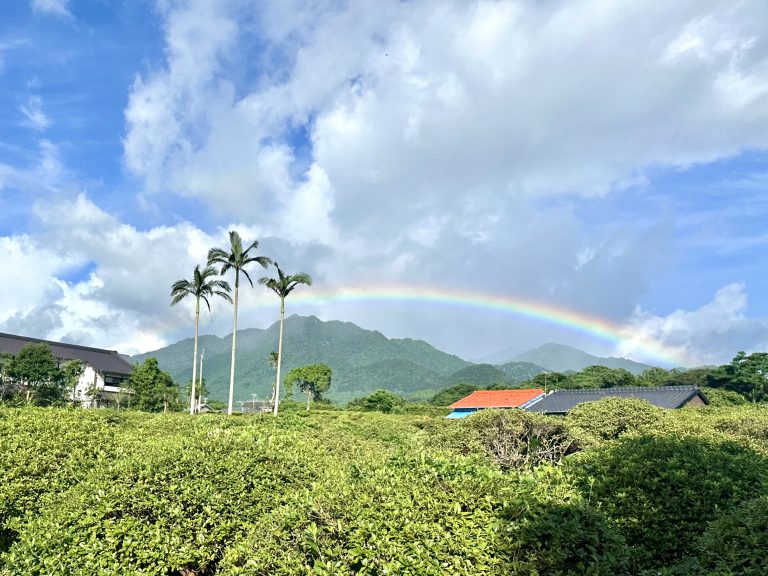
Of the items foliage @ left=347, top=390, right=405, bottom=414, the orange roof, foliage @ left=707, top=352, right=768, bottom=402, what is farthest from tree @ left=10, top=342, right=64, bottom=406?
foliage @ left=707, top=352, right=768, bottom=402

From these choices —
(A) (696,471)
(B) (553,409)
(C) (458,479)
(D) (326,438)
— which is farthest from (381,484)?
(B) (553,409)

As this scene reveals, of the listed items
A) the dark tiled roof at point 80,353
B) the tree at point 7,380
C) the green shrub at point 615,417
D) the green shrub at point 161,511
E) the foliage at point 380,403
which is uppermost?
the dark tiled roof at point 80,353

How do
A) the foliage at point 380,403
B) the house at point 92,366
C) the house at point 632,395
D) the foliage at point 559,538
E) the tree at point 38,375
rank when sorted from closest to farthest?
the foliage at point 559,538 → the house at point 632,395 → the tree at point 38,375 → the house at point 92,366 → the foliage at point 380,403

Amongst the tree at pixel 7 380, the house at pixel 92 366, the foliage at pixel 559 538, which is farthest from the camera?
the house at pixel 92 366

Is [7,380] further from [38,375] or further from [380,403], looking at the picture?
[380,403]

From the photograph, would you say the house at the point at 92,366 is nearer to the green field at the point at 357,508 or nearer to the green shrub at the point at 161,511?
the green field at the point at 357,508

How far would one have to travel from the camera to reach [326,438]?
1502 cm

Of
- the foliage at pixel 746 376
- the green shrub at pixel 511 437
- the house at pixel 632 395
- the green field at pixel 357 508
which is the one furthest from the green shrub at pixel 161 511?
the foliage at pixel 746 376

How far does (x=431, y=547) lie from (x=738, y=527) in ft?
9.92

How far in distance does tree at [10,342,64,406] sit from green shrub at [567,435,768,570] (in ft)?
174

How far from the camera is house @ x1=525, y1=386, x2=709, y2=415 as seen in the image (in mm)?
43412

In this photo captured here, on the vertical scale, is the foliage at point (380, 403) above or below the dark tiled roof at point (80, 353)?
below

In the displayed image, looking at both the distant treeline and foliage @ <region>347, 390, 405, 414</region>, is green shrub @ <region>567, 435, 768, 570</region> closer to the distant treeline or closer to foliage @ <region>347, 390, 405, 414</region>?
the distant treeline

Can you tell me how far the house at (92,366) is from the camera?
63.6 meters
